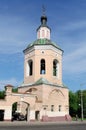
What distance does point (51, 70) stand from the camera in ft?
139

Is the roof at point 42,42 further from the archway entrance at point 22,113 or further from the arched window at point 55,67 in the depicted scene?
the archway entrance at point 22,113

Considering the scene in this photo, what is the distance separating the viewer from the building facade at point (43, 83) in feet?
128

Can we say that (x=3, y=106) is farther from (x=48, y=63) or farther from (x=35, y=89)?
(x=48, y=63)

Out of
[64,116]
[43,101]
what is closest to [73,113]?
[64,116]

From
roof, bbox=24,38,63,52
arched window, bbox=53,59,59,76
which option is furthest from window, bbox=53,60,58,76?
roof, bbox=24,38,63,52

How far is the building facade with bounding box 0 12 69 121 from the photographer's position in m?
39.1

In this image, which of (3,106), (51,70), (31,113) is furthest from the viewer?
(51,70)

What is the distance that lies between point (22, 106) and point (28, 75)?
5342mm

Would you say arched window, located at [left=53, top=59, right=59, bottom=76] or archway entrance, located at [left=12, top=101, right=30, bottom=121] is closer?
archway entrance, located at [left=12, top=101, right=30, bottom=121]

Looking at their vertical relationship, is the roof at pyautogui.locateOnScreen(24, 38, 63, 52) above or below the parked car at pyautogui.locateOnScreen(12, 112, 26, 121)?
above

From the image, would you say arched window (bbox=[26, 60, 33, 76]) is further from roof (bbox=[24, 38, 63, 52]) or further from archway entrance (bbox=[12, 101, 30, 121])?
archway entrance (bbox=[12, 101, 30, 121])

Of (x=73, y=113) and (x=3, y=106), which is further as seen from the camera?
(x=73, y=113)

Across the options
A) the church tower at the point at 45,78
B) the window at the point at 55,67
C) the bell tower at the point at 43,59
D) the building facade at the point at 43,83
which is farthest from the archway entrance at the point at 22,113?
the window at the point at 55,67

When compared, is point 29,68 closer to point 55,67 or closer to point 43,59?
point 43,59
